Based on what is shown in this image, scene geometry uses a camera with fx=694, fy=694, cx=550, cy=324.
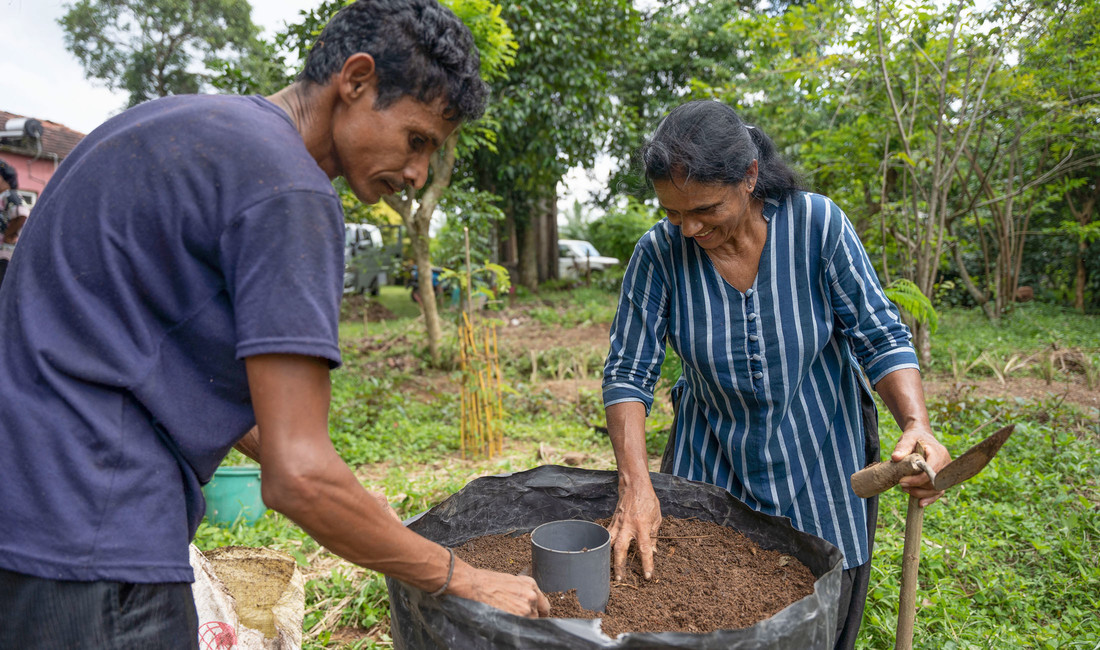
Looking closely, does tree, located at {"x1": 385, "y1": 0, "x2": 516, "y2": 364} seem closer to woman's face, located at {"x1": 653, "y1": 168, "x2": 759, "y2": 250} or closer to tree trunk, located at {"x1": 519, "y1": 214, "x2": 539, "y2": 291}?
woman's face, located at {"x1": 653, "y1": 168, "x2": 759, "y2": 250}

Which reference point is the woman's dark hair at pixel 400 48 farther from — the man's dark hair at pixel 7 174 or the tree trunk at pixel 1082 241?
the tree trunk at pixel 1082 241

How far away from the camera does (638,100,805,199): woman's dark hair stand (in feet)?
5.08

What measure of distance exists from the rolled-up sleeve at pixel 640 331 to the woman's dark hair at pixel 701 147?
0.74ft

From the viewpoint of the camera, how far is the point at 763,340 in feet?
5.36

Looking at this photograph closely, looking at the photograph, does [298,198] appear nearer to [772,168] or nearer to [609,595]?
[609,595]

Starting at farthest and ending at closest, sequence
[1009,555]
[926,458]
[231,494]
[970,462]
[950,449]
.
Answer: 1. [950,449]
2. [231,494]
3. [1009,555]
4. [926,458]
5. [970,462]

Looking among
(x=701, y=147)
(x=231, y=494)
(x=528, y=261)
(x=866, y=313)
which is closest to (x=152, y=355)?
(x=701, y=147)

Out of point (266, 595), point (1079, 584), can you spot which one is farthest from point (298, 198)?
point (1079, 584)

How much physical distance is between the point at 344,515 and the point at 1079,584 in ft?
9.76

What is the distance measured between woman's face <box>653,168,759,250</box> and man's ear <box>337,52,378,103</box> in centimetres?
79

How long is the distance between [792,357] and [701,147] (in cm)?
53

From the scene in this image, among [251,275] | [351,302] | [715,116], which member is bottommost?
[351,302]

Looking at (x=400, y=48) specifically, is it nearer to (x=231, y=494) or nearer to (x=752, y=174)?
(x=752, y=174)

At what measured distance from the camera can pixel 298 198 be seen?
0.87 meters
